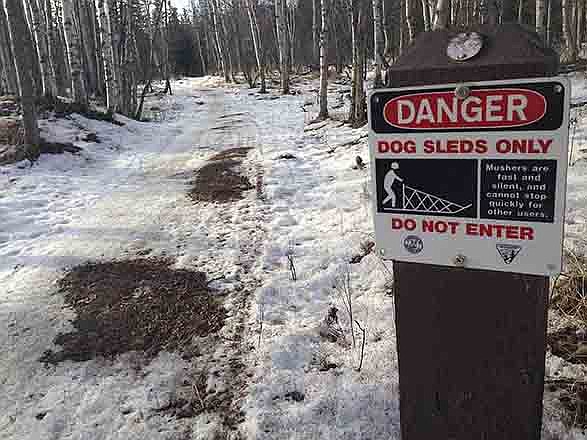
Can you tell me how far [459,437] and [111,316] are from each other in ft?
8.69

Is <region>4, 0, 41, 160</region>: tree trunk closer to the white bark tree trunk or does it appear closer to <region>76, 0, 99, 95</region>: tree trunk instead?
the white bark tree trunk

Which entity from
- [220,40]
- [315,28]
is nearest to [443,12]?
[315,28]

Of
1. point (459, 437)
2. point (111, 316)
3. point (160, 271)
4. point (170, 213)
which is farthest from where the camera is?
point (170, 213)

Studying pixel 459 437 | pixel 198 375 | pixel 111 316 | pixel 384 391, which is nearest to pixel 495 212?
pixel 459 437

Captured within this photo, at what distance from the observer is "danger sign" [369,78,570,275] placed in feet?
4.19

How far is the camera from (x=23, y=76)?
8.77 m

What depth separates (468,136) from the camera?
1.36m

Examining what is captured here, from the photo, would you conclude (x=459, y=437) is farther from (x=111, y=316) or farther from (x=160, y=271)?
(x=160, y=271)

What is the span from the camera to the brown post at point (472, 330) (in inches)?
52.4

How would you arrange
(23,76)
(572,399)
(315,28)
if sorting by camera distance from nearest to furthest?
(572,399), (23,76), (315,28)

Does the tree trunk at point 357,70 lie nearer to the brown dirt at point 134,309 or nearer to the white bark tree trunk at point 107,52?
the brown dirt at point 134,309

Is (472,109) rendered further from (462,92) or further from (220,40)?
(220,40)

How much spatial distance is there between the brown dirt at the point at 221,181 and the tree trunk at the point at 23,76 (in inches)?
140

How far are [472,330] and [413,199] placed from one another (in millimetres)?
480
